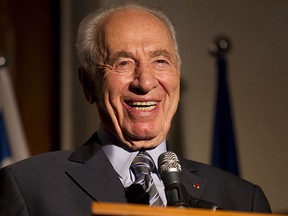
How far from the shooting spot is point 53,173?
6.77 ft

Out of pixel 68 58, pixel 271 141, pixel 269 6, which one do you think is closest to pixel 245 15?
pixel 269 6

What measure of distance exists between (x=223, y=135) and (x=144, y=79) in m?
1.64

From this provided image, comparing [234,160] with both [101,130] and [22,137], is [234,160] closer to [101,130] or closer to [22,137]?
[22,137]

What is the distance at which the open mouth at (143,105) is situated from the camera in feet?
6.88

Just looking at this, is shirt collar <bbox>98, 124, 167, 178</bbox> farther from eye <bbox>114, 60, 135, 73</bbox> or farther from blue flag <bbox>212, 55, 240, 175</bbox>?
blue flag <bbox>212, 55, 240, 175</bbox>

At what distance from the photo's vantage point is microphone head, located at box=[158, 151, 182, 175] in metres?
1.64

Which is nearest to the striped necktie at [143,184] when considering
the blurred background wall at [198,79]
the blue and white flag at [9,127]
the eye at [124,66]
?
the eye at [124,66]

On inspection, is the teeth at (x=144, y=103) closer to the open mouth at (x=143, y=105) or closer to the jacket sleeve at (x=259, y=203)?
the open mouth at (x=143, y=105)

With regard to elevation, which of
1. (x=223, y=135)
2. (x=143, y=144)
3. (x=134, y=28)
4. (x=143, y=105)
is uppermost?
(x=134, y=28)

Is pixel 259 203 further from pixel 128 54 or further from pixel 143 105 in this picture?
pixel 128 54

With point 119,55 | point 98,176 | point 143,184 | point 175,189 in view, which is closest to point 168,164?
point 175,189

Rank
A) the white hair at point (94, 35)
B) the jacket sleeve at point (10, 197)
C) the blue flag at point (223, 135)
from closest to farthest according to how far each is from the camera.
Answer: the jacket sleeve at point (10, 197), the white hair at point (94, 35), the blue flag at point (223, 135)

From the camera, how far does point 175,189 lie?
158 cm

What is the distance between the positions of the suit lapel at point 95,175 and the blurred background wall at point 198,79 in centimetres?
143
